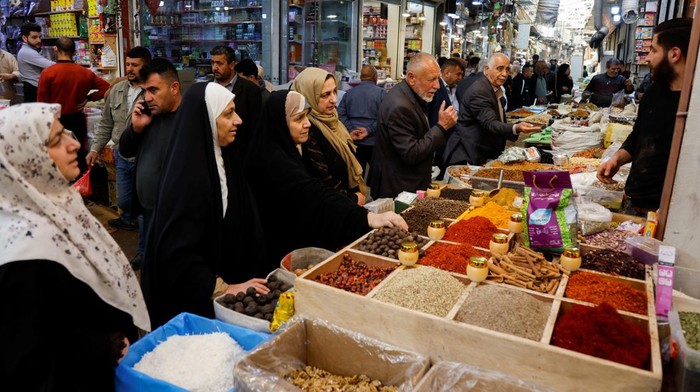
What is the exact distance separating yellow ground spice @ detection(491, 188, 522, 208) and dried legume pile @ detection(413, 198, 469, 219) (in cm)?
25

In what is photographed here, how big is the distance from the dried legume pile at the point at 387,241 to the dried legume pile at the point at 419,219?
0.73 ft

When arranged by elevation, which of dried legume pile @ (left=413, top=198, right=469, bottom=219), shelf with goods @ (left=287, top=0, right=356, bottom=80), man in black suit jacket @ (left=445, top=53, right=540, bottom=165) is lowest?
dried legume pile @ (left=413, top=198, right=469, bottom=219)

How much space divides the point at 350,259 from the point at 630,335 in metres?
1.16

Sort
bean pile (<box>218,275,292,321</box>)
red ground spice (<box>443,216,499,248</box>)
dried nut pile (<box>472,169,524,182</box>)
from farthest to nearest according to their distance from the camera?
dried nut pile (<box>472,169,524,182</box>)
red ground spice (<box>443,216,499,248</box>)
bean pile (<box>218,275,292,321</box>)

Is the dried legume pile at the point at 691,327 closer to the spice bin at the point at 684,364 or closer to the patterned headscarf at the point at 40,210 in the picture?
the spice bin at the point at 684,364

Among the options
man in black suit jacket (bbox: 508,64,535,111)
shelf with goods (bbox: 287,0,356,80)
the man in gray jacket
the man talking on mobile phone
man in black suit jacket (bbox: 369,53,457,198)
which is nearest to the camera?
the man talking on mobile phone

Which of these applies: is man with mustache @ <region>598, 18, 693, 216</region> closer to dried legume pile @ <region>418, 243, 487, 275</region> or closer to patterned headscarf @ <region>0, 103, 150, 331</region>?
dried legume pile @ <region>418, 243, 487, 275</region>

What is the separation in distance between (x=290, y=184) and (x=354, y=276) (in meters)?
1.04

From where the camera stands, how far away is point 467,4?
17141mm

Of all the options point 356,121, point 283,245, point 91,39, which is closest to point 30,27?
point 91,39

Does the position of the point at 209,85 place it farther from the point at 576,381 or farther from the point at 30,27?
the point at 30,27

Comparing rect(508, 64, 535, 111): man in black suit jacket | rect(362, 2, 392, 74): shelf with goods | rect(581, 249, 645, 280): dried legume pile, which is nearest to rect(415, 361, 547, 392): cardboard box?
rect(581, 249, 645, 280): dried legume pile

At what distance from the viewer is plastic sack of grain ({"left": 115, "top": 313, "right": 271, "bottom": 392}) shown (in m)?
1.59

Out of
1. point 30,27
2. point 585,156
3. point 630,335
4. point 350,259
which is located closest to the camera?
point 630,335
